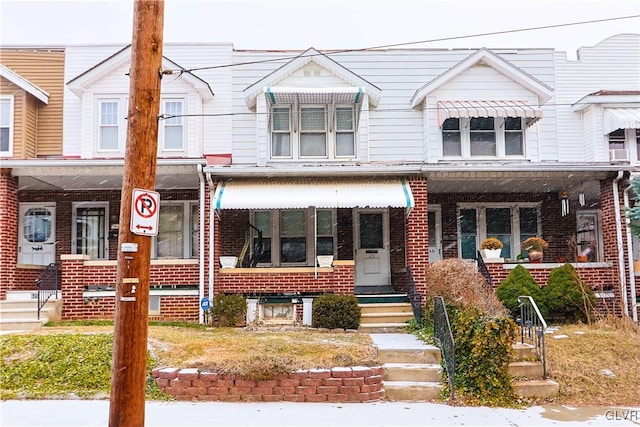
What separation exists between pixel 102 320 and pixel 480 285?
8.18 m

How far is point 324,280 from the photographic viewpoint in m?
13.6

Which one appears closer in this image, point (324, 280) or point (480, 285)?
point (480, 285)

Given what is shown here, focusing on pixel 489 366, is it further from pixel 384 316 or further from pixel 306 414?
pixel 384 316

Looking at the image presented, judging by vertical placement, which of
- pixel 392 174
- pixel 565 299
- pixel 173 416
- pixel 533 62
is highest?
pixel 533 62

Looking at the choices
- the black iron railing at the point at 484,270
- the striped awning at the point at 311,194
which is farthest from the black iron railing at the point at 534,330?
the striped awning at the point at 311,194

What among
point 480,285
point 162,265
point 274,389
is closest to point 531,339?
point 480,285

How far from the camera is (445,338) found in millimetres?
9250

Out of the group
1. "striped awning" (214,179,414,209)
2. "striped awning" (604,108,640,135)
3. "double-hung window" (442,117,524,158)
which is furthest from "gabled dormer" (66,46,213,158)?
"striped awning" (604,108,640,135)

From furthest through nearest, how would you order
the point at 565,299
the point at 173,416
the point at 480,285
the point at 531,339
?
the point at 565,299
the point at 480,285
the point at 531,339
the point at 173,416

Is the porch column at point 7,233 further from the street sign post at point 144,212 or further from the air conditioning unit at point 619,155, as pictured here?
the air conditioning unit at point 619,155

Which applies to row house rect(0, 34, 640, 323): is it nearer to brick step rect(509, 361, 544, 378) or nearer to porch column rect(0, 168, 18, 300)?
porch column rect(0, 168, 18, 300)

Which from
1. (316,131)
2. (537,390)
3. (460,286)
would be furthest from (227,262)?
(537,390)

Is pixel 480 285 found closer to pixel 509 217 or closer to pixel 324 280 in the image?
pixel 324 280

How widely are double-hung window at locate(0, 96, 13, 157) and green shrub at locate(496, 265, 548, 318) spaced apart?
1294 cm
